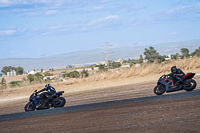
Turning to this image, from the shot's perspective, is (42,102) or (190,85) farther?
(42,102)

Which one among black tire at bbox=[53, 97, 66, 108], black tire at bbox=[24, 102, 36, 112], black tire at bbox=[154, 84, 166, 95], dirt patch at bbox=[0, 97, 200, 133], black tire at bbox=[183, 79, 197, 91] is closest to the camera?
dirt patch at bbox=[0, 97, 200, 133]

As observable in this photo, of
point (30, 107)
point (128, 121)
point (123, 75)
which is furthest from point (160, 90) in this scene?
point (123, 75)

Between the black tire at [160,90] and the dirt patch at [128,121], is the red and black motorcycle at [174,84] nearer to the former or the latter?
the black tire at [160,90]

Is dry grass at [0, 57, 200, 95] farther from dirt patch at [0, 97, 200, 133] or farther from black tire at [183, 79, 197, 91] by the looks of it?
Result: dirt patch at [0, 97, 200, 133]

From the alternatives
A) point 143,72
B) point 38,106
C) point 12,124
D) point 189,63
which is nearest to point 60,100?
point 38,106

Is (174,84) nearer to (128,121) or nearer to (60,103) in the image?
(60,103)

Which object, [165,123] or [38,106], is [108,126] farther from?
[38,106]

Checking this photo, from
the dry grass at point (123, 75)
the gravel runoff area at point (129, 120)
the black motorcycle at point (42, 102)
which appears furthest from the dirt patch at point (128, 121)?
the dry grass at point (123, 75)

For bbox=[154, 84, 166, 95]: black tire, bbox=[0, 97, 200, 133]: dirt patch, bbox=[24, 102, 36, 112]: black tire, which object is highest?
bbox=[154, 84, 166, 95]: black tire

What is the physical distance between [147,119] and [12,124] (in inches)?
185

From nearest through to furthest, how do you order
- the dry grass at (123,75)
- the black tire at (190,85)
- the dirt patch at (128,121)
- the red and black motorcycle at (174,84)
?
the dirt patch at (128,121) → the black tire at (190,85) → the red and black motorcycle at (174,84) → the dry grass at (123,75)

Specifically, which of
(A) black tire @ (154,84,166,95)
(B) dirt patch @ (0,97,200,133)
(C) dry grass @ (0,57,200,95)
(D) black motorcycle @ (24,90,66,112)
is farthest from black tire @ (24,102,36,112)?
(C) dry grass @ (0,57,200,95)

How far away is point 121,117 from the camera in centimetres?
841

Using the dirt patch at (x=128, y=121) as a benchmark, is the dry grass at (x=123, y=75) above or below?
above
